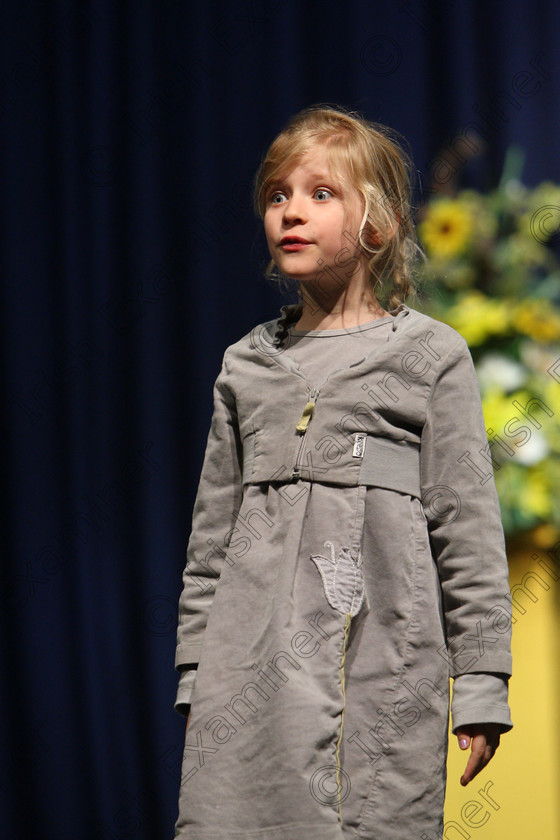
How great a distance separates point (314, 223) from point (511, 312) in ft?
2.14

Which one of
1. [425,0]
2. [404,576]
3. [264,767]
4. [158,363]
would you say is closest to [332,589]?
[404,576]

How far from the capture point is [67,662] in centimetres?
196

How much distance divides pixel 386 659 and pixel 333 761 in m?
0.12

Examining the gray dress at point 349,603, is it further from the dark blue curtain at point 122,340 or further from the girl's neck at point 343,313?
the dark blue curtain at point 122,340

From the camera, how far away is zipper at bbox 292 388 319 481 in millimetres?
1090

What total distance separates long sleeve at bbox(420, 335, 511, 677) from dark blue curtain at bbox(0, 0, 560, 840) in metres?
0.84

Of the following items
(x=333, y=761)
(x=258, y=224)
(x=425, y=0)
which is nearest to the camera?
(x=333, y=761)

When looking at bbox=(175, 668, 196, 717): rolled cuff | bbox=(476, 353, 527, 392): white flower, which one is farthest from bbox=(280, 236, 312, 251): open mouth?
bbox=(476, 353, 527, 392): white flower

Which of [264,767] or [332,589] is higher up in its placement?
[332,589]

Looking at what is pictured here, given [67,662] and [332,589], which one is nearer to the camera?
[332,589]

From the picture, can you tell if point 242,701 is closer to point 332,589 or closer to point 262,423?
point 332,589

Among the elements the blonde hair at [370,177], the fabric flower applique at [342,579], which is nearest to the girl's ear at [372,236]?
the blonde hair at [370,177]

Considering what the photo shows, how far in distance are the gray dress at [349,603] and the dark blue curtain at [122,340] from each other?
31.0 inches

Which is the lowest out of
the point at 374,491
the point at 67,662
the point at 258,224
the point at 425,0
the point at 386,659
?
the point at 67,662
